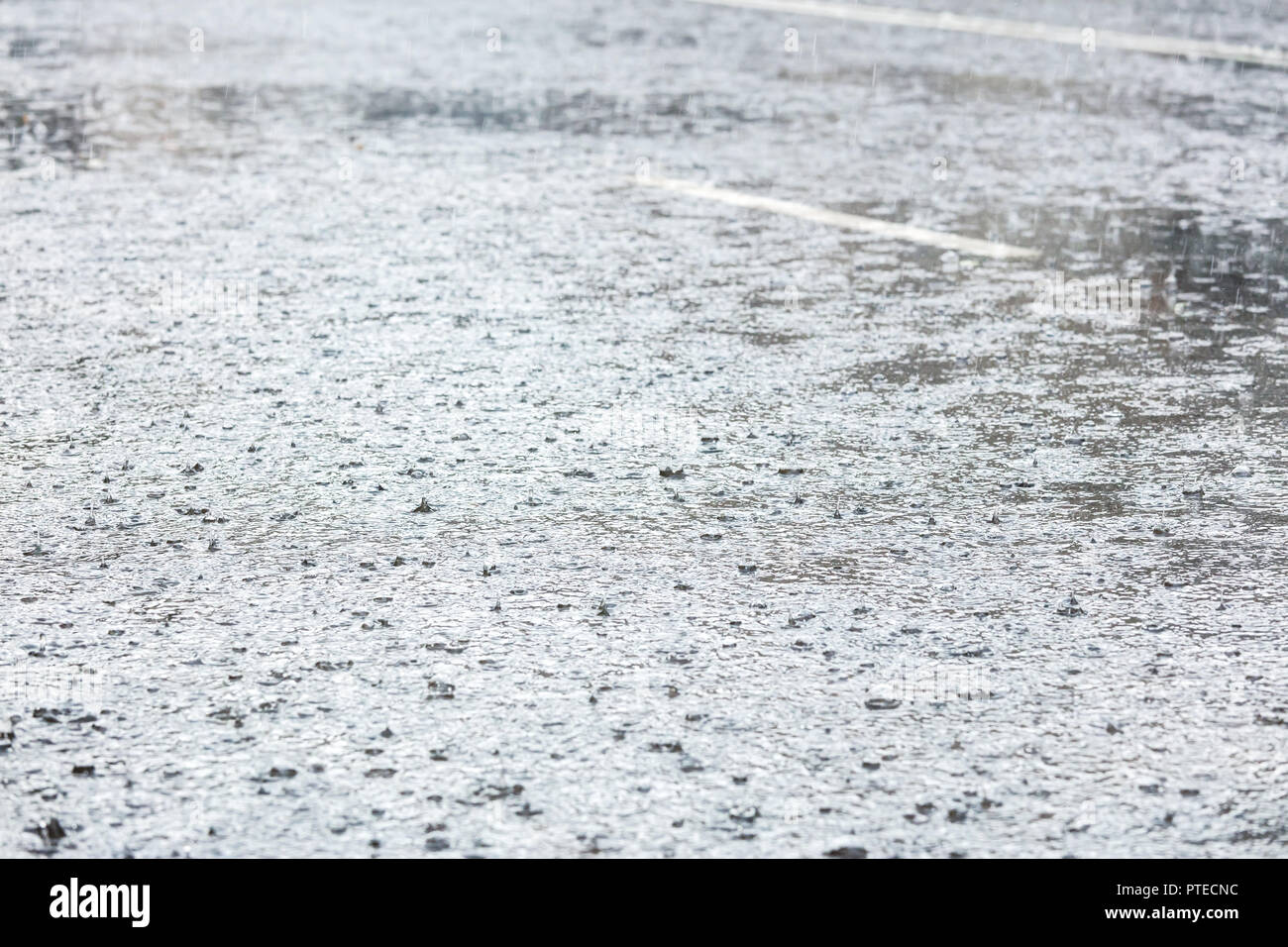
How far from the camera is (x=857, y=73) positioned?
32.8 feet

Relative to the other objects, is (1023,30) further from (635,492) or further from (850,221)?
(635,492)

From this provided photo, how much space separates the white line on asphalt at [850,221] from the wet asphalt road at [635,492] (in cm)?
12

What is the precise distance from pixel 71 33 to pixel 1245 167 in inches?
298

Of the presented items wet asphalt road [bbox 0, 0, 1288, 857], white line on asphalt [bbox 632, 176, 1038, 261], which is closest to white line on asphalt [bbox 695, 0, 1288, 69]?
wet asphalt road [bbox 0, 0, 1288, 857]

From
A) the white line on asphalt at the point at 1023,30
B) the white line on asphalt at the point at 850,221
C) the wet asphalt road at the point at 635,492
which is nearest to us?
the wet asphalt road at the point at 635,492

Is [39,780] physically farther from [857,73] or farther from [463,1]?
[463,1]

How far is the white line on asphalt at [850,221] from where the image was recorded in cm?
642

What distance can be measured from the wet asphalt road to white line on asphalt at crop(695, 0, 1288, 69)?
2.02 meters

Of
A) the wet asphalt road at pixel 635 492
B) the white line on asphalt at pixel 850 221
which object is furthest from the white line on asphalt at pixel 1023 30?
the white line on asphalt at pixel 850 221

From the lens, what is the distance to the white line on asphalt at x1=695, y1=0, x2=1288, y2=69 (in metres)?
10.5

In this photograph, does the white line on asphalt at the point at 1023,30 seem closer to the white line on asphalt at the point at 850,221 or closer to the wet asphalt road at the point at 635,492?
the wet asphalt road at the point at 635,492

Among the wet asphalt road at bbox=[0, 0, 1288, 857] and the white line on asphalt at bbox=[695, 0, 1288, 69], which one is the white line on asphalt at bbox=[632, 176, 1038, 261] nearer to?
the wet asphalt road at bbox=[0, 0, 1288, 857]

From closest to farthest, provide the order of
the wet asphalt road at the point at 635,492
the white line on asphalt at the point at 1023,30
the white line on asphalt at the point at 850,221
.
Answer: the wet asphalt road at the point at 635,492
the white line on asphalt at the point at 850,221
the white line on asphalt at the point at 1023,30

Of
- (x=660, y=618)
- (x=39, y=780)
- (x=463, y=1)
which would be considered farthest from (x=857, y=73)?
(x=39, y=780)
